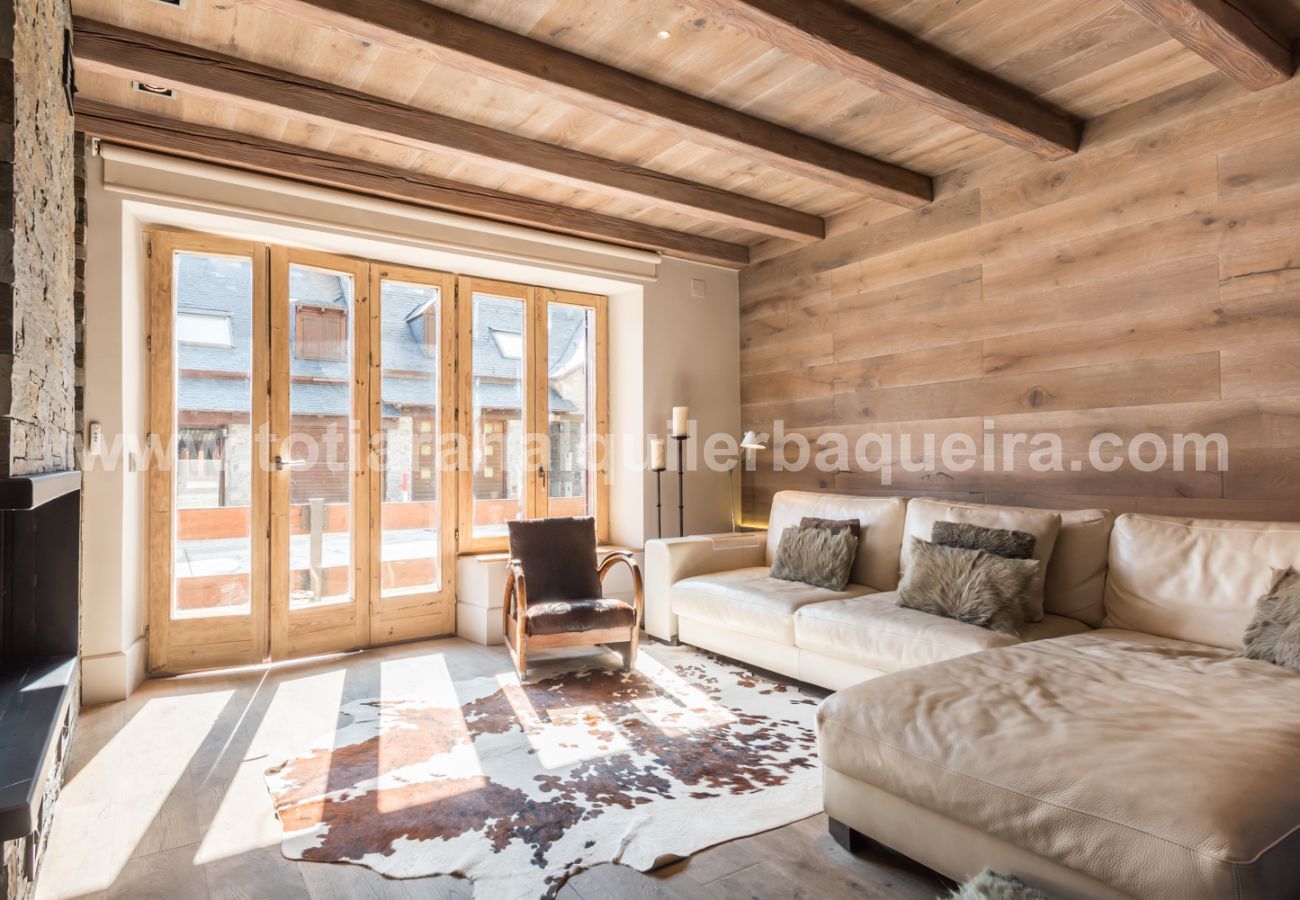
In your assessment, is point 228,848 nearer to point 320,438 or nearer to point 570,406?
point 320,438

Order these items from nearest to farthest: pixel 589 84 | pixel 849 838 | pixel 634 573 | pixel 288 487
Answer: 1. pixel 849 838
2. pixel 589 84
3. pixel 634 573
4. pixel 288 487

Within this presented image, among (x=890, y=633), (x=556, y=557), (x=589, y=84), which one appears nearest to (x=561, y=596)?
(x=556, y=557)

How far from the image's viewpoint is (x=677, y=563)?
446 cm

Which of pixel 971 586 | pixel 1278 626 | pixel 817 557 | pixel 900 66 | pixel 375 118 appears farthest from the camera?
pixel 817 557

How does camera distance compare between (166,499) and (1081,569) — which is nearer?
(1081,569)

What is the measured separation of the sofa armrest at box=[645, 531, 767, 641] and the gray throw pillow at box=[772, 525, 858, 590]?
17.9 inches

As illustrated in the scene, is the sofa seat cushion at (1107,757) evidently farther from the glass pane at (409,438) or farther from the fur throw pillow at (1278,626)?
the glass pane at (409,438)

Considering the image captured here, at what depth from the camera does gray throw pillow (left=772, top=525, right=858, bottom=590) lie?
12.8 ft

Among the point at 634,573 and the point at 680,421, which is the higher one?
the point at 680,421

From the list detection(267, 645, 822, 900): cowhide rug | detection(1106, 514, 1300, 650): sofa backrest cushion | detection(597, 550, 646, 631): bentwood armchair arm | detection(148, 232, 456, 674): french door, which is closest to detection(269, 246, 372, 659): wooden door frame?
detection(148, 232, 456, 674): french door

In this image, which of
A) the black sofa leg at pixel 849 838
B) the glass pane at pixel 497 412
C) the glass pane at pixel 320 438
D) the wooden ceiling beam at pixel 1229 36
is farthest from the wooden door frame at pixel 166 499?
the wooden ceiling beam at pixel 1229 36

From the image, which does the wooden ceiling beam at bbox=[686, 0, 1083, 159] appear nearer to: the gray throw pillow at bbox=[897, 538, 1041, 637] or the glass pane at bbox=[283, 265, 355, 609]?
the gray throw pillow at bbox=[897, 538, 1041, 637]

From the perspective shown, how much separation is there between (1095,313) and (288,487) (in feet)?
13.9

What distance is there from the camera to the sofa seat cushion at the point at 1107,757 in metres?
1.45
